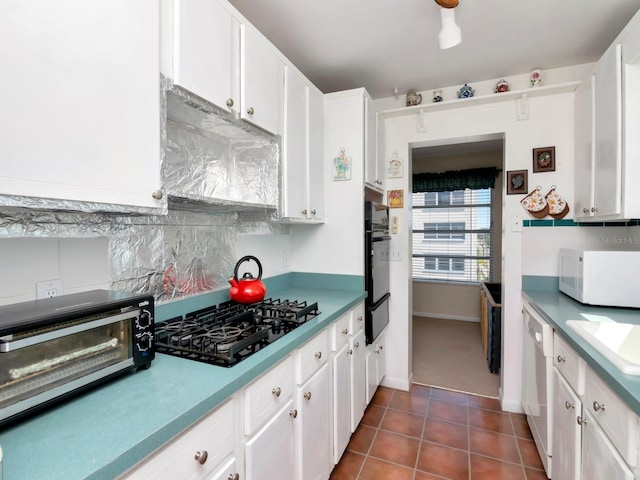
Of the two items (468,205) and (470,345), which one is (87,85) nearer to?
(470,345)

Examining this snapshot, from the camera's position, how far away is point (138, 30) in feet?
3.19

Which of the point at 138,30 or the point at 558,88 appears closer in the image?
the point at 138,30

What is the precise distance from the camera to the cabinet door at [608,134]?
160cm

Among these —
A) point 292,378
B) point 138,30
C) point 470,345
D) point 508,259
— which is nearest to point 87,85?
point 138,30

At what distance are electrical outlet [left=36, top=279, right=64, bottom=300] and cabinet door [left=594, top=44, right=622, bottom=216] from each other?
2.42 m

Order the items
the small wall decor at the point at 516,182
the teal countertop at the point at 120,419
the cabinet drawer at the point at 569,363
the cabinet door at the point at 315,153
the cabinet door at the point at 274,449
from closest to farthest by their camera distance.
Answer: the teal countertop at the point at 120,419 < the cabinet door at the point at 274,449 < the cabinet drawer at the point at 569,363 < the cabinet door at the point at 315,153 < the small wall decor at the point at 516,182

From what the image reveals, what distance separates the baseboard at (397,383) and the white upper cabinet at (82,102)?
240 cm

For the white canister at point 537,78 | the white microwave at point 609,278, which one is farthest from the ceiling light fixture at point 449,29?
the white microwave at point 609,278

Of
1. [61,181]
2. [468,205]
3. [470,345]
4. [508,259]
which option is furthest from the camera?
[468,205]

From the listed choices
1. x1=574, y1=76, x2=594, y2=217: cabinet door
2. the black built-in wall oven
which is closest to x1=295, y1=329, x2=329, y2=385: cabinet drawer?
the black built-in wall oven

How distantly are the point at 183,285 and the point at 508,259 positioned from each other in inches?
87.0

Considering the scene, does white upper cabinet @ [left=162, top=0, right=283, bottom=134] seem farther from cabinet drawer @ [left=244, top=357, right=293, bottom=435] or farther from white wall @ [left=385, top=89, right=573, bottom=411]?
white wall @ [left=385, top=89, right=573, bottom=411]

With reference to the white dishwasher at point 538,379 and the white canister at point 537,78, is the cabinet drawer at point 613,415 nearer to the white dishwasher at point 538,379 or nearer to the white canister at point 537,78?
the white dishwasher at point 538,379

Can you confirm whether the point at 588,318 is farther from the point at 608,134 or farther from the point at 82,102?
the point at 82,102
